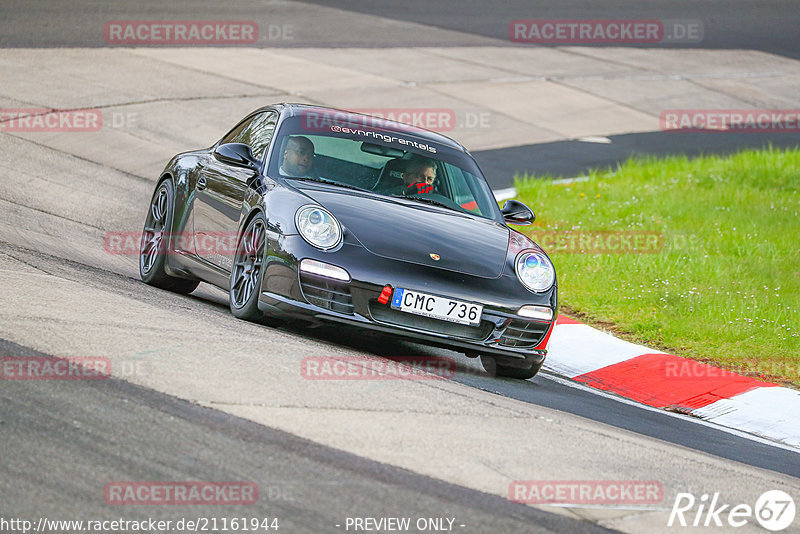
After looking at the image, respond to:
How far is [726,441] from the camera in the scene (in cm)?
695

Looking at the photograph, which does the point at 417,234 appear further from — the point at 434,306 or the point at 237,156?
the point at 237,156

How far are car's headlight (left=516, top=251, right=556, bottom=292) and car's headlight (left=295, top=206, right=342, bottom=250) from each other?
3.79 ft

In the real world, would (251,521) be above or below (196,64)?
below

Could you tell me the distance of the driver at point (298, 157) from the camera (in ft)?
25.6

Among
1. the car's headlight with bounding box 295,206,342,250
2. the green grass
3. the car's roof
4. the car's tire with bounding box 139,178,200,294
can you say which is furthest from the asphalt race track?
the green grass

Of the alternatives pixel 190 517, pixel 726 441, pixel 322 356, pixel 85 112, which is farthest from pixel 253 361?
pixel 85 112

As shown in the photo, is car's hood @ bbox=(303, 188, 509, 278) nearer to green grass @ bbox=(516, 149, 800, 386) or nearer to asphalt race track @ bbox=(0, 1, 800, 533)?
asphalt race track @ bbox=(0, 1, 800, 533)

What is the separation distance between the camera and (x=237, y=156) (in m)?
7.91

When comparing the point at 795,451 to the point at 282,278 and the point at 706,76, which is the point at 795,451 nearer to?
the point at 282,278

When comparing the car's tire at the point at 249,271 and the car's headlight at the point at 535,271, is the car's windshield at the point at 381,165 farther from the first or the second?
the car's headlight at the point at 535,271

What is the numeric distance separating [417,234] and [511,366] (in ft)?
3.56

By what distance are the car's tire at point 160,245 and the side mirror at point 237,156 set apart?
3.38 feet

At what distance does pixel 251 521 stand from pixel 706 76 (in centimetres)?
2251

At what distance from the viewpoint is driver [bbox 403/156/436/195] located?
810 centimetres
